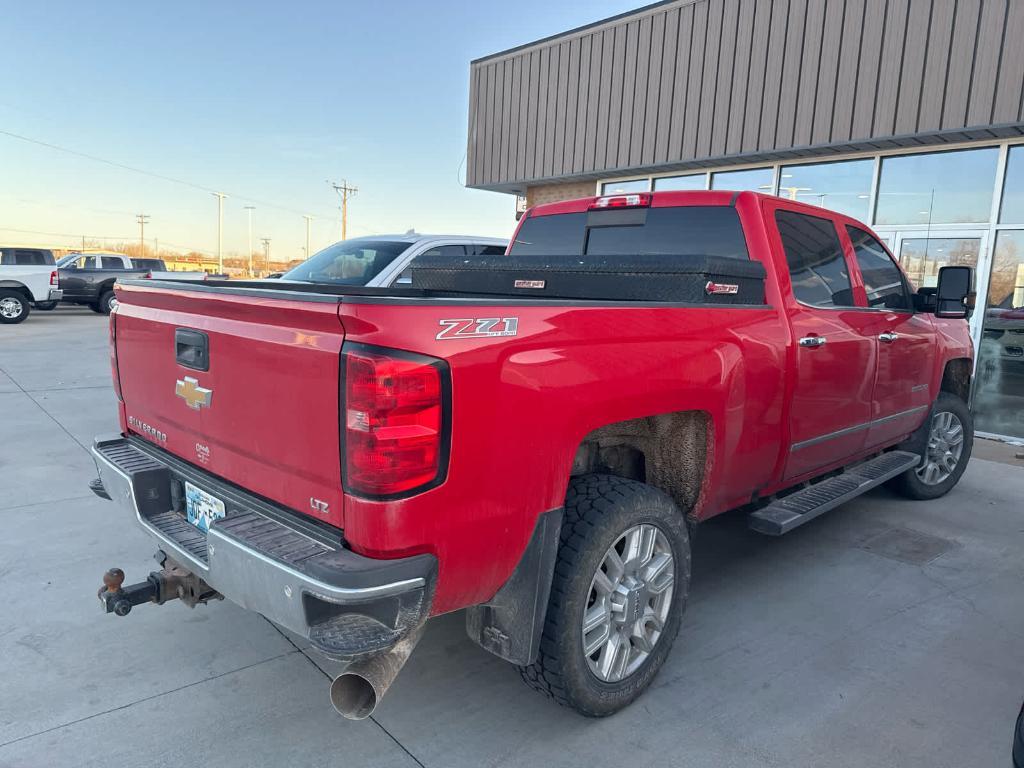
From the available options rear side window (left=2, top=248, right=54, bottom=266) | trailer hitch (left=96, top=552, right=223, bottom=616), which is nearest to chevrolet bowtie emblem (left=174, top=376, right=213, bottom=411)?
trailer hitch (left=96, top=552, right=223, bottom=616)

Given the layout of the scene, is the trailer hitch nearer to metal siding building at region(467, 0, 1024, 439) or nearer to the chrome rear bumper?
the chrome rear bumper

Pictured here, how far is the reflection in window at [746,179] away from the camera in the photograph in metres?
10.1

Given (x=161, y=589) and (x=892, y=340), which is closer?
(x=161, y=589)

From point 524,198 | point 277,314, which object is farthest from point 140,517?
point 524,198

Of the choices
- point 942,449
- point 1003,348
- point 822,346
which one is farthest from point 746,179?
point 822,346

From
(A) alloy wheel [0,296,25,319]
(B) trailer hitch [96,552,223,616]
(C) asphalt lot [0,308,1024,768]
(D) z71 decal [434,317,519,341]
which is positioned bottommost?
(C) asphalt lot [0,308,1024,768]

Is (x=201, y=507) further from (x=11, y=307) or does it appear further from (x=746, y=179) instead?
(x=11, y=307)

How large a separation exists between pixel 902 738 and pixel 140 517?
2872 millimetres

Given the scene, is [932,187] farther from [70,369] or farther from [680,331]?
[70,369]

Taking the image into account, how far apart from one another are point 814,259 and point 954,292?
4.29ft

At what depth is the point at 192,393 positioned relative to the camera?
2.49 meters

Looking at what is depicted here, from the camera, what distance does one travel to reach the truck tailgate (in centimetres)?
199

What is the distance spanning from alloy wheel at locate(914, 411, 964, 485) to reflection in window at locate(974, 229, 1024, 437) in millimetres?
3459

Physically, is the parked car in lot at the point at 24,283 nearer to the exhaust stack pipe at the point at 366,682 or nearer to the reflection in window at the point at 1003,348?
A: the exhaust stack pipe at the point at 366,682
